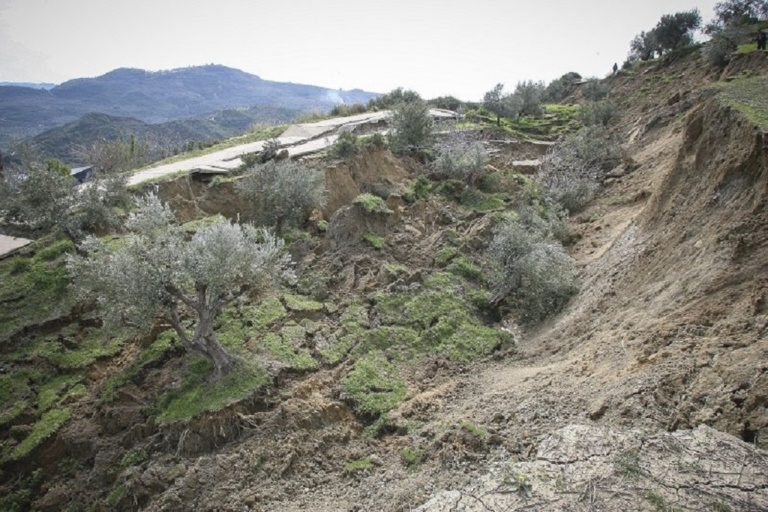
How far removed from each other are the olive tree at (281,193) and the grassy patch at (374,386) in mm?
6656

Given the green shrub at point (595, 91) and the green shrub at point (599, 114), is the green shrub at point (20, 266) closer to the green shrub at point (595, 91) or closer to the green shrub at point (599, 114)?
the green shrub at point (599, 114)

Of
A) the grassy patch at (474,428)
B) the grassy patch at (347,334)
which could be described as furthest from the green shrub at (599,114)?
the grassy patch at (474,428)

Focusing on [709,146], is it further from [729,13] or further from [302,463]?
[729,13]

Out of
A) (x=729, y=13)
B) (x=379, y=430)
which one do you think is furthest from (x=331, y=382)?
(x=729, y=13)

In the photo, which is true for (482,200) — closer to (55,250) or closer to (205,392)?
(205,392)

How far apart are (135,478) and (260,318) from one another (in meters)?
4.06

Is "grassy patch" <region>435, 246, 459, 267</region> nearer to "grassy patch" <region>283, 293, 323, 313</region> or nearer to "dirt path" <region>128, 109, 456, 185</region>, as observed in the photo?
"grassy patch" <region>283, 293, 323, 313</region>

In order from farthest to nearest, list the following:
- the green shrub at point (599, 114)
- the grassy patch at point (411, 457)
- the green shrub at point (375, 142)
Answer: the green shrub at point (599, 114) → the green shrub at point (375, 142) → the grassy patch at point (411, 457)

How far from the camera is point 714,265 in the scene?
7.05 m

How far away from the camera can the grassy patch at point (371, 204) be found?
47.5 feet

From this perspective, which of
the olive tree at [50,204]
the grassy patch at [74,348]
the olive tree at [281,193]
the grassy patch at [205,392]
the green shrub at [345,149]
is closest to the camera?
the grassy patch at [205,392]

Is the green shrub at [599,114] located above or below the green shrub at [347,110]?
below

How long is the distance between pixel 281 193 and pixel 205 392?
7.57 metres

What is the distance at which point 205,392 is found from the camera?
8.34 metres
